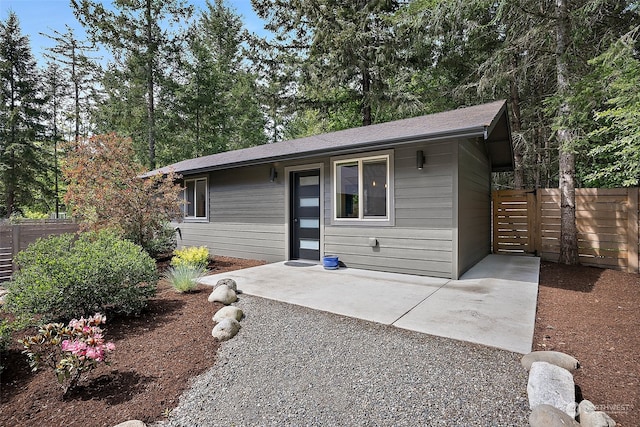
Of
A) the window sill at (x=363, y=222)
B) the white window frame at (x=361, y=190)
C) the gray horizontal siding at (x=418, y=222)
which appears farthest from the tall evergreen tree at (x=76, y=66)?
the gray horizontal siding at (x=418, y=222)

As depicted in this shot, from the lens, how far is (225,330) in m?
A: 2.83

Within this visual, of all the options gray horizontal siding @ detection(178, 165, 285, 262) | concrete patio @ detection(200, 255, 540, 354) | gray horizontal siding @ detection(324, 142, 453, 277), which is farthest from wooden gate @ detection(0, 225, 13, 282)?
gray horizontal siding @ detection(324, 142, 453, 277)

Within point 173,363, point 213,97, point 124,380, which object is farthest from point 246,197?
point 213,97

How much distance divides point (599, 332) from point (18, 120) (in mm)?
21882

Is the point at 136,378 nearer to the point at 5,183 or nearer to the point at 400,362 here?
the point at 400,362

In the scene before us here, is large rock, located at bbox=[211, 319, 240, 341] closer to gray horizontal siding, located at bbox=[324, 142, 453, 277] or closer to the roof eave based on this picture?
gray horizontal siding, located at bbox=[324, 142, 453, 277]

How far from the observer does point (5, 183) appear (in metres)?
14.5

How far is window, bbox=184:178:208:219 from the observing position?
8.70 meters

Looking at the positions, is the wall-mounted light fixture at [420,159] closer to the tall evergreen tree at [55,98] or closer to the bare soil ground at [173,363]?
the bare soil ground at [173,363]

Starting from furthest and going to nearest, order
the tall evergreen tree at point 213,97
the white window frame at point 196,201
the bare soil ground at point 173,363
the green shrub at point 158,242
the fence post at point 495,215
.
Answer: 1. the tall evergreen tree at point 213,97
2. the white window frame at point 196,201
3. the fence post at point 495,215
4. the green shrub at point 158,242
5. the bare soil ground at point 173,363

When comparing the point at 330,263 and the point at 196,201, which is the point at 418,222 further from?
the point at 196,201

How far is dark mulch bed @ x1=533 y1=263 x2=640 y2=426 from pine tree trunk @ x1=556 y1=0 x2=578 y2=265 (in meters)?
1.05

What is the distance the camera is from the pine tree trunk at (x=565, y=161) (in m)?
5.82

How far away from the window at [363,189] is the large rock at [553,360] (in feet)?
10.9
